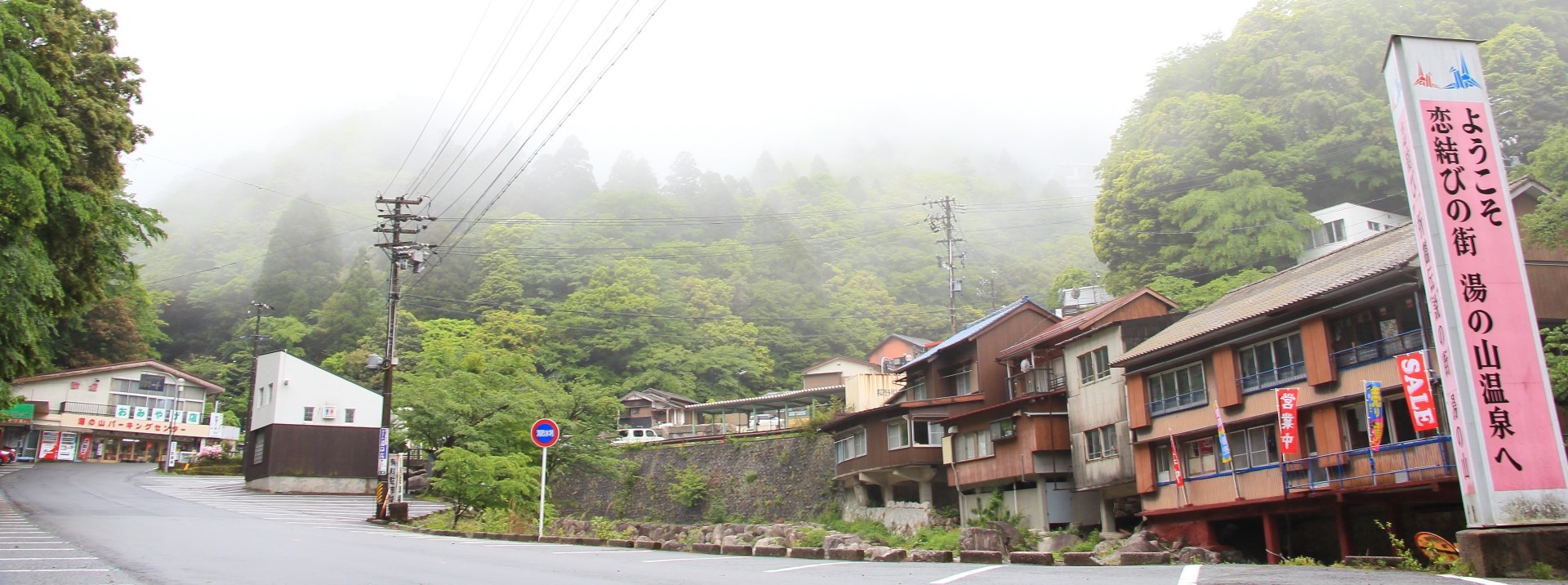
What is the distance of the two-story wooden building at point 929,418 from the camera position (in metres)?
32.8

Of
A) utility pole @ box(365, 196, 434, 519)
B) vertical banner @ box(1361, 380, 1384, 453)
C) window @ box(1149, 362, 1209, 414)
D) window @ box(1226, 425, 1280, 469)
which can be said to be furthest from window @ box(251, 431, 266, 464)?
vertical banner @ box(1361, 380, 1384, 453)

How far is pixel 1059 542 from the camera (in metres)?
25.5

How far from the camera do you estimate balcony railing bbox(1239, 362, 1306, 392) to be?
69.5 ft

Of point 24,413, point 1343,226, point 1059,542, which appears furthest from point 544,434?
point 24,413

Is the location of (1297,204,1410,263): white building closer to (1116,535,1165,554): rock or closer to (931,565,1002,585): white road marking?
(1116,535,1165,554): rock

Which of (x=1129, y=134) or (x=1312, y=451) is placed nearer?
(x=1312, y=451)

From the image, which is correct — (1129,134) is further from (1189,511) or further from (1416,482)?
(1416,482)

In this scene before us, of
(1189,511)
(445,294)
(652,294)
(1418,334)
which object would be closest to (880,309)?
(652,294)

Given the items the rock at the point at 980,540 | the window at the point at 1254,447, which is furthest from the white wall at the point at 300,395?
the window at the point at 1254,447

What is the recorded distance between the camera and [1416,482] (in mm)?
18078

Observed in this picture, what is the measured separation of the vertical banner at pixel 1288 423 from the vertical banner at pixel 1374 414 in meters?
1.75

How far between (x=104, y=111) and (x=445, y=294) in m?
54.3

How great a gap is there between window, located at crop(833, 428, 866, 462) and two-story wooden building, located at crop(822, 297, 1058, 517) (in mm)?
30

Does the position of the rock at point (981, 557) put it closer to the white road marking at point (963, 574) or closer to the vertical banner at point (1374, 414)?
the white road marking at point (963, 574)
